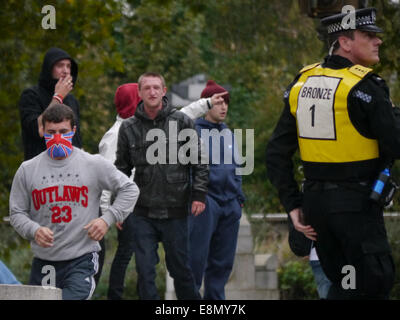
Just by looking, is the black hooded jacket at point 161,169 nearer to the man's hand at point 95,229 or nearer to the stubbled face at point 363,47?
the man's hand at point 95,229

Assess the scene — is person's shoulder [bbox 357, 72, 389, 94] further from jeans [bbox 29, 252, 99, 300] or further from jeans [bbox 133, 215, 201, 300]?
jeans [bbox 133, 215, 201, 300]

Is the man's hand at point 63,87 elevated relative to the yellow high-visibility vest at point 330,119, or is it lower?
elevated

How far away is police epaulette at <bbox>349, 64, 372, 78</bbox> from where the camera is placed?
6.02m

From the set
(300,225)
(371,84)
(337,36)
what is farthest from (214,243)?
(371,84)

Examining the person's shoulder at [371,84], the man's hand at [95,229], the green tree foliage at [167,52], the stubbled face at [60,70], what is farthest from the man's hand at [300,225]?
the green tree foliage at [167,52]

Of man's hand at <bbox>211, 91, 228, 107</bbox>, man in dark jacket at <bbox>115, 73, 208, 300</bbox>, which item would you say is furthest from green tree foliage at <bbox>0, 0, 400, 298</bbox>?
man in dark jacket at <bbox>115, 73, 208, 300</bbox>

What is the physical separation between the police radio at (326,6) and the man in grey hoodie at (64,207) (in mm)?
2364

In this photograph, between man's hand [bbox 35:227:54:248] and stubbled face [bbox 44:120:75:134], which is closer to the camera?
man's hand [bbox 35:227:54:248]

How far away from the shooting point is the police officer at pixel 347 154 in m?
5.94

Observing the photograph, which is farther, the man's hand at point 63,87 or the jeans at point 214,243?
the jeans at point 214,243

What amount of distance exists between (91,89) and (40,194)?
665 inches

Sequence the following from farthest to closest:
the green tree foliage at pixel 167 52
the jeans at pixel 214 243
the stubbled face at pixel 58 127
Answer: the green tree foliage at pixel 167 52 → the jeans at pixel 214 243 → the stubbled face at pixel 58 127

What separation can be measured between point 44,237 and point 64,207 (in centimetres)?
30

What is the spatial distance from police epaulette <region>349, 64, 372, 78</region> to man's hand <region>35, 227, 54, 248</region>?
2.19 meters
